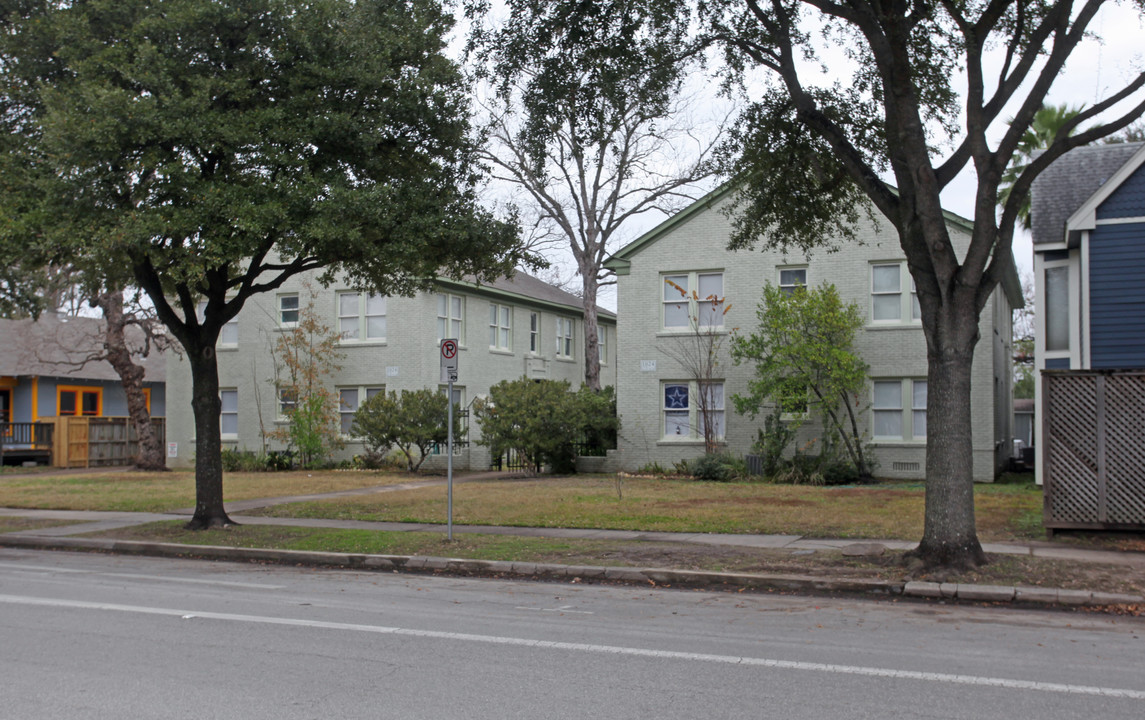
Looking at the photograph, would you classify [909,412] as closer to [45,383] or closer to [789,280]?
[789,280]

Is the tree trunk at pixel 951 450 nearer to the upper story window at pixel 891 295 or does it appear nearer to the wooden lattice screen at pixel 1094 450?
the wooden lattice screen at pixel 1094 450

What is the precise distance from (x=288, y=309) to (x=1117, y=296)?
931 inches

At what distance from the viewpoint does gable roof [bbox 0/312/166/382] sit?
115ft

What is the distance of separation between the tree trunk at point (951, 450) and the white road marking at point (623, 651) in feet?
13.7

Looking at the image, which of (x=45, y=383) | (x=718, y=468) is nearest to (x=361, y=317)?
(x=718, y=468)

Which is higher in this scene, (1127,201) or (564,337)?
(1127,201)

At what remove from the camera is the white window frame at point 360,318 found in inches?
1200

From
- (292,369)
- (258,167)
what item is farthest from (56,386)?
(258,167)

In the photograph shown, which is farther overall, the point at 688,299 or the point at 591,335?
the point at 591,335

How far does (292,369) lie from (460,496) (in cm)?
1183

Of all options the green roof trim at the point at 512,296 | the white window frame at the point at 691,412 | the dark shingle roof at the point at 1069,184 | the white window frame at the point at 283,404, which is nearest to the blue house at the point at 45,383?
the white window frame at the point at 283,404

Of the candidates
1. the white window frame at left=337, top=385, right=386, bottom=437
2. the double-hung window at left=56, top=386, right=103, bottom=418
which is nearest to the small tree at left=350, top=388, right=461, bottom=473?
the white window frame at left=337, top=385, right=386, bottom=437

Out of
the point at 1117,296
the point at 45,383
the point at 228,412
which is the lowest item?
the point at 228,412

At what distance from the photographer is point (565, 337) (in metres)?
38.4
